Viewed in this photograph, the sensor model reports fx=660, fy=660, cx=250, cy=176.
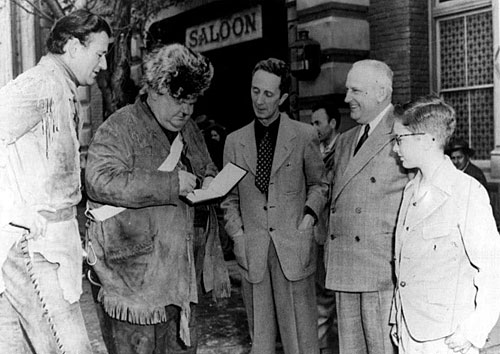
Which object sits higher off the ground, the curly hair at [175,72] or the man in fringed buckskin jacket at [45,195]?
the curly hair at [175,72]

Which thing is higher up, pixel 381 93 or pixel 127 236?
pixel 381 93

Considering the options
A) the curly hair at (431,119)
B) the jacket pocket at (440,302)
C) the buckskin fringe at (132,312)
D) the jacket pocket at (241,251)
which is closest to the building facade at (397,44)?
the jacket pocket at (241,251)

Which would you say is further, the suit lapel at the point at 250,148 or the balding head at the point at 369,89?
the suit lapel at the point at 250,148

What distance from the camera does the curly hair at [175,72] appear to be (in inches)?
141

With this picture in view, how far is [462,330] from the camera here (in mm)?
2900

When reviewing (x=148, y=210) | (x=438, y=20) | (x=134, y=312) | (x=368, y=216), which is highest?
(x=438, y=20)

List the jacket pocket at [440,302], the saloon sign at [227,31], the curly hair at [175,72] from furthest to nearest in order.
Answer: the saloon sign at [227,31] → the curly hair at [175,72] → the jacket pocket at [440,302]

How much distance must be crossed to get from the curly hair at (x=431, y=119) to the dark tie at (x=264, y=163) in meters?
1.50

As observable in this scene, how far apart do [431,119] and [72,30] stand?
176 centimetres

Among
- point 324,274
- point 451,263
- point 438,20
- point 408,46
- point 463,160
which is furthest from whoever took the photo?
point 438,20

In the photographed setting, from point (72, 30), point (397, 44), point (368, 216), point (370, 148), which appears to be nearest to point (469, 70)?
point (397, 44)

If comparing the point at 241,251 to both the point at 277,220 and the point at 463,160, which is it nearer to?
the point at 277,220

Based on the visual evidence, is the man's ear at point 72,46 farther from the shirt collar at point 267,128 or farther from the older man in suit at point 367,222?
the shirt collar at point 267,128

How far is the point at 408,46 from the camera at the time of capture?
9281 millimetres
